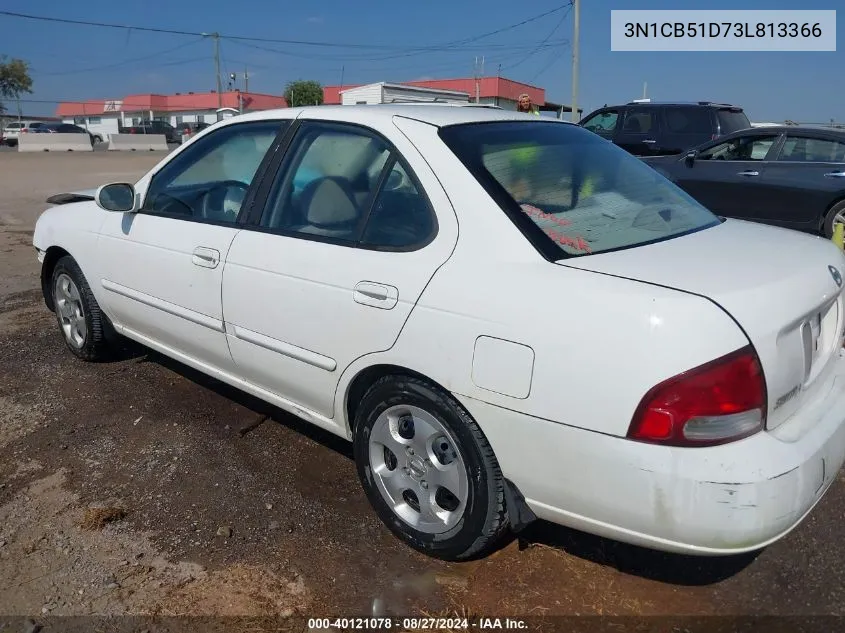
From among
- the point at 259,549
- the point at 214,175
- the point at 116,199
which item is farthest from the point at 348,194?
the point at 116,199

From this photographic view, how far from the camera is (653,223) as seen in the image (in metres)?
2.76

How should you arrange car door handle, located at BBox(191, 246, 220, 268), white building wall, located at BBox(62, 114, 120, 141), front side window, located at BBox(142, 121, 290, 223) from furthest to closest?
1. white building wall, located at BBox(62, 114, 120, 141)
2. front side window, located at BBox(142, 121, 290, 223)
3. car door handle, located at BBox(191, 246, 220, 268)

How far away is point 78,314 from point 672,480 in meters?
3.90

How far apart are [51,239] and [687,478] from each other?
412cm

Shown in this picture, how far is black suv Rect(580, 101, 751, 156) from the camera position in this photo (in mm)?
11516

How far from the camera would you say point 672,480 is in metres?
1.99

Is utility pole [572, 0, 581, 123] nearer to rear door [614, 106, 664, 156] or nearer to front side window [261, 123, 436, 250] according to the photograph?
rear door [614, 106, 664, 156]

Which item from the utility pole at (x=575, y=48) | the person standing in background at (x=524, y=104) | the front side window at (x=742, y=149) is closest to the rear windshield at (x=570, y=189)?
the person standing in background at (x=524, y=104)

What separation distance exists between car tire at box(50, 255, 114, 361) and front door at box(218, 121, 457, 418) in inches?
62.3

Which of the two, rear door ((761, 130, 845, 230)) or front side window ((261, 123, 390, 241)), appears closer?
front side window ((261, 123, 390, 241))

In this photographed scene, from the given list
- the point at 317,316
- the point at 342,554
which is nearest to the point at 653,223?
the point at 317,316

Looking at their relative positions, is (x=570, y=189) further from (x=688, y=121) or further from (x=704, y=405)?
(x=688, y=121)

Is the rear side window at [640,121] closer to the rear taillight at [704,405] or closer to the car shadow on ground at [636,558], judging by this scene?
the car shadow on ground at [636,558]

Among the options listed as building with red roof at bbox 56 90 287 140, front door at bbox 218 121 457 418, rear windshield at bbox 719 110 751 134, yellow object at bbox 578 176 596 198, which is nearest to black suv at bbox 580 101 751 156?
rear windshield at bbox 719 110 751 134
